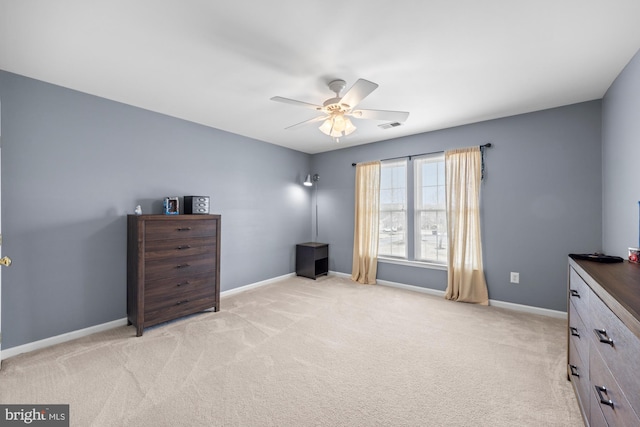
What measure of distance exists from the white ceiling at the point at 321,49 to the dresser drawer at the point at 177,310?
227 centimetres

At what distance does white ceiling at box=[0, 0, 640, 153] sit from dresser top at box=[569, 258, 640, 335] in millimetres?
1567

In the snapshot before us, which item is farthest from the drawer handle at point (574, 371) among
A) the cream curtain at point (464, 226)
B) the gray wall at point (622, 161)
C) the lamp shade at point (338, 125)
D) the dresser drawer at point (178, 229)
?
the dresser drawer at point (178, 229)

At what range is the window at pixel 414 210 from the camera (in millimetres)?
4113

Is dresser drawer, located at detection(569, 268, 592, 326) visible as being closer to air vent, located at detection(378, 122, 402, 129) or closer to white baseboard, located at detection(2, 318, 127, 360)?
air vent, located at detection(378, 122, 402, 129)

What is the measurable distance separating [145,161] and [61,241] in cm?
116

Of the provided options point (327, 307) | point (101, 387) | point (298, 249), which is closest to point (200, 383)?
point (101, 387)

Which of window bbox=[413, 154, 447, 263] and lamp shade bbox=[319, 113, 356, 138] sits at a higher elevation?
lamp shade bbox=[319, 113, 356, 138]

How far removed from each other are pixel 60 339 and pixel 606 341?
13.3 ft

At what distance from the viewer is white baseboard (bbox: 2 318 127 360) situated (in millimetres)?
2368

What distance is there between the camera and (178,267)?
10.0 ft

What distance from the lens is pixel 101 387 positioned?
1.94m

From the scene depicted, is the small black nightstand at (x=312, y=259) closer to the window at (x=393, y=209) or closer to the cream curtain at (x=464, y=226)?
the window at (x=393, y=209)

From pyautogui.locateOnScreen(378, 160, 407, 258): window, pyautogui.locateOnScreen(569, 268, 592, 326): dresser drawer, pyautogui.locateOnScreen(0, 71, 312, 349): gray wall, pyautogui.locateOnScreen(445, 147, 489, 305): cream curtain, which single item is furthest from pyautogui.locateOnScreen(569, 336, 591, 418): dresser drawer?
pyautogui.locateOnScreen(0, 71, 312, 349): gray wall

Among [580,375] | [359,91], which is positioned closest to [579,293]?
[580,375]
